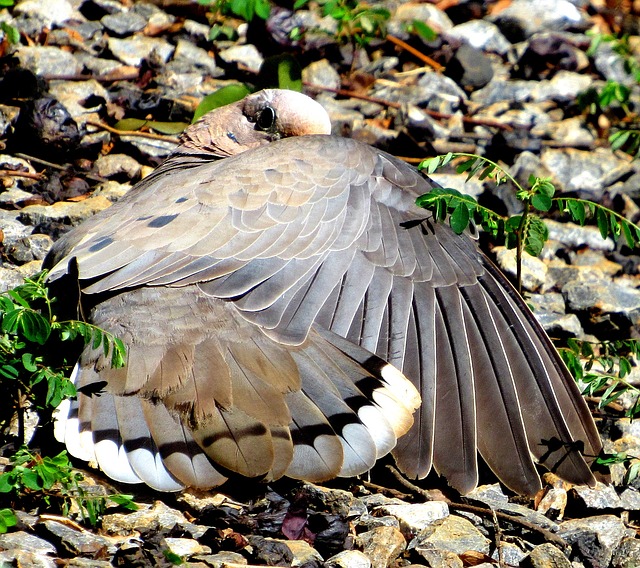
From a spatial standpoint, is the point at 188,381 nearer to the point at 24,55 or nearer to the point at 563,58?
the point at 24,55

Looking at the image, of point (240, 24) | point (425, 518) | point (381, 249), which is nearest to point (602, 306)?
point (381, 249)

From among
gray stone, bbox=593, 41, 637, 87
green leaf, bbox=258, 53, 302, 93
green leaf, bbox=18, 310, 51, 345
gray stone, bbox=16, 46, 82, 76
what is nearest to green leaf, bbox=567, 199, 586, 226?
green leaf, bbox=18, 310, 51, 345

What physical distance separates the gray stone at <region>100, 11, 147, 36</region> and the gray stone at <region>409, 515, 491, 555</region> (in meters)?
3.85

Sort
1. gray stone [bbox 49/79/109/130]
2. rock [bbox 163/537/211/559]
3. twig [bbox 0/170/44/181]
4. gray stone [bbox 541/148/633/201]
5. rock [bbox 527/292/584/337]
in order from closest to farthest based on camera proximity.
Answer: rock [bbox 163/537/211/559], rock [bbox 527/292/584/337], twig [bbox 0/170/44/181], gray stone [bbox 49/79/109/130], gray stone [bbox 541/148/633/201]

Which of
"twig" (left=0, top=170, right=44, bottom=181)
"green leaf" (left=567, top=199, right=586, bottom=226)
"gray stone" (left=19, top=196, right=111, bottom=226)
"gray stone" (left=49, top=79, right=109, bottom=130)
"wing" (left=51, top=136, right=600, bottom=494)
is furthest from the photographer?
"gray stone" (left=49, top=79, right=109, bottom=130)

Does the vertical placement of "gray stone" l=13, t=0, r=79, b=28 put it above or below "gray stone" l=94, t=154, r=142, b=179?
above

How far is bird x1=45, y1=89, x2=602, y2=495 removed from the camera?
2967 millimetres

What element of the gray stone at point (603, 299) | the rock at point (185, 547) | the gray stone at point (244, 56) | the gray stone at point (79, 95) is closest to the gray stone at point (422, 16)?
the gray stone at point (244, 56)

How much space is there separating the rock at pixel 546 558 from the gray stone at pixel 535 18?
455 centimetres

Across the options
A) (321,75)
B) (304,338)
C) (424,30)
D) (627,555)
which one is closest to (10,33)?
(321,75)

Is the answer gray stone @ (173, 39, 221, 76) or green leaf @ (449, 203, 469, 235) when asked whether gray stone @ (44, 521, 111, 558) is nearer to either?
green leaf @ (449, 203, 469, 235)

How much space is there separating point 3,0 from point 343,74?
205cm

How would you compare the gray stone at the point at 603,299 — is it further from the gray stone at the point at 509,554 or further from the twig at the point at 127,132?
the twig at the point at 127,132

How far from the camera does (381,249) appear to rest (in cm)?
363
